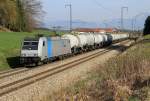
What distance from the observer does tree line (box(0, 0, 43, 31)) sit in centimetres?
7829

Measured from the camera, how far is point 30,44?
3462 centimetres

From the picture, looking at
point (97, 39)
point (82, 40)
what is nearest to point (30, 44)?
point (82, 40)

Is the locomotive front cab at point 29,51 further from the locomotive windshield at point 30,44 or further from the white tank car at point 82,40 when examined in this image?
the white tank car at point 82,40

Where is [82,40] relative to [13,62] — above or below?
above

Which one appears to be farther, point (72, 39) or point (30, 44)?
point (72, 39)

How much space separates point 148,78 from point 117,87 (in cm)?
223

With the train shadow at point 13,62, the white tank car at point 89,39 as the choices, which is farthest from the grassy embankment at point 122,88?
the white tank car at point 89,39

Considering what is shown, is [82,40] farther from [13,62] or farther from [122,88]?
[122,88]

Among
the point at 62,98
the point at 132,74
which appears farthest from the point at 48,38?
the point at 62,98

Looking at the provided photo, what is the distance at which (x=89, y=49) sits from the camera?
62.1 meters

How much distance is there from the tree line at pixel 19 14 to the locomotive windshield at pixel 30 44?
1664 inches

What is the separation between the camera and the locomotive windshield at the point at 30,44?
34406mm

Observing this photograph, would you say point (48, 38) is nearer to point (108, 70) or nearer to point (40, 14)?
point (108, 70)

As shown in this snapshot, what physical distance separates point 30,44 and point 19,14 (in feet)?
193
